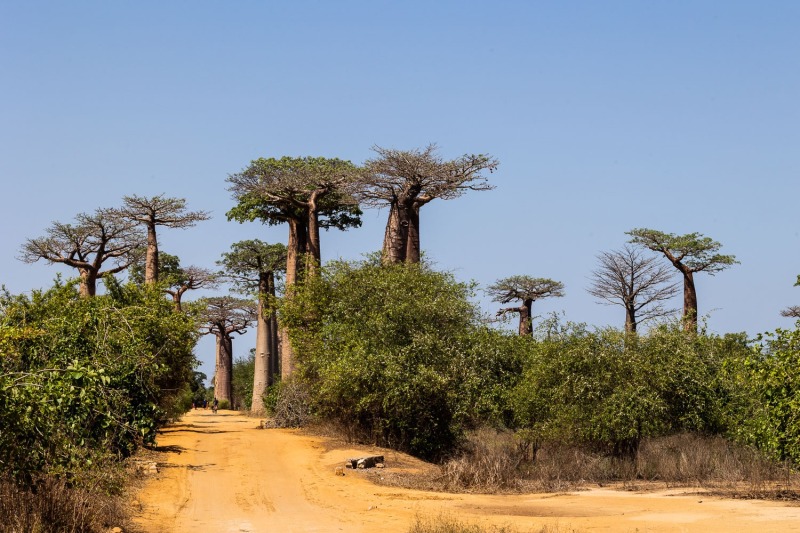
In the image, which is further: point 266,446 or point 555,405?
point 266,446

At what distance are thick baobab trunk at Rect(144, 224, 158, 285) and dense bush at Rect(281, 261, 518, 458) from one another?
9.75 metres

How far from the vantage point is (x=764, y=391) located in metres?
13.1

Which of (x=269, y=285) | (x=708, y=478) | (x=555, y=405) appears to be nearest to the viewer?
(x=708, y=478)

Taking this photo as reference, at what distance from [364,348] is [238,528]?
349 inches

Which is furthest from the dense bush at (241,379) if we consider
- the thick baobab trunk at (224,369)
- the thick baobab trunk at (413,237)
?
the thick baobab trunk at (413,237)

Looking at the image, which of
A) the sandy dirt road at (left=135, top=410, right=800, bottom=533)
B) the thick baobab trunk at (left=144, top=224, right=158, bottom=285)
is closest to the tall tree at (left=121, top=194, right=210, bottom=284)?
the thick baobab trunk at (left=144, top=224, right=158, bottom=285)

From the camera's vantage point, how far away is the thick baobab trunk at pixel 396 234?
1058 inches

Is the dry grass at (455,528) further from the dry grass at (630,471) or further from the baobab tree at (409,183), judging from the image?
the baobab tree at (409,183)

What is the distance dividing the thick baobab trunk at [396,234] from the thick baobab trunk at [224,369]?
25003 millimetres

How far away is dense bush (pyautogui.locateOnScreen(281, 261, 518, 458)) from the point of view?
1909 cm

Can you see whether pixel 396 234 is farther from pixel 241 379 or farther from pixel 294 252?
pixel 241 379

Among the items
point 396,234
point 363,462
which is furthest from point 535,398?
point 396,234

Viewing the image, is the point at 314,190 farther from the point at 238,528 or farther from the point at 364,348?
the point at 238,528

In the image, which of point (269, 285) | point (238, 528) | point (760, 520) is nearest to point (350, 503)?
point (238, 528)
